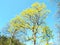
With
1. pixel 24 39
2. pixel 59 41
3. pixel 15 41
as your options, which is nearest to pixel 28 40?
pixel 24 39

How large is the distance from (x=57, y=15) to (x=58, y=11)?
169 mm

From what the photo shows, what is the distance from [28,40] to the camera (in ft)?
84.6

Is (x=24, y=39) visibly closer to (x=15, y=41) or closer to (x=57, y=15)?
(x=15, y=41)

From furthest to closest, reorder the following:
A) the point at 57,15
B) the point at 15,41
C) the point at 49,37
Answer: the point at 15,41
the point at 49,37
the point at 57,15

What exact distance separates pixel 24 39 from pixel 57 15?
18.9 m

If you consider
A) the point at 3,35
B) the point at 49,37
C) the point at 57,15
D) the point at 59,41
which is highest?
the point at 3,35

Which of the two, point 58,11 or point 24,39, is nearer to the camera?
point 58,11

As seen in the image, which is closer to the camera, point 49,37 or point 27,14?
point 49,37

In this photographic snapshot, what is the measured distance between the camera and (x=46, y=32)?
81.7 feet

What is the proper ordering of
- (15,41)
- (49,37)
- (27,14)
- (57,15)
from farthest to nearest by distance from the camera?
(15,41), (27,14), (49,37), (57,15)

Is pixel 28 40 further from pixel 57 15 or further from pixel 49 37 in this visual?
pixel 57 15

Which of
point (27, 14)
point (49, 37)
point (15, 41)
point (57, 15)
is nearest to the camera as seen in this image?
point (57, 15)

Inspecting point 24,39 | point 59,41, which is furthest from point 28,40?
point 59,41

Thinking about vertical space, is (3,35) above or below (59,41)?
above
